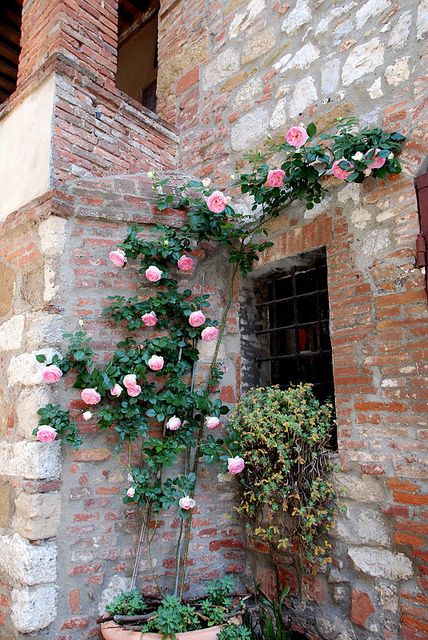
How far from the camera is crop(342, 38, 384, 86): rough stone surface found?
285cm

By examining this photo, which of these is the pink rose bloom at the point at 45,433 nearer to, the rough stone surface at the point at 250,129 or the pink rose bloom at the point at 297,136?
the pink rose bloom at the point at 297,136

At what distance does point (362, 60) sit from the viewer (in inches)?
115

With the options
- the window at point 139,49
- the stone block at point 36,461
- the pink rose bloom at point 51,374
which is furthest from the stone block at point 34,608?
the window at point 139,49

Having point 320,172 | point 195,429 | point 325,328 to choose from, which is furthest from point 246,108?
point 195,429

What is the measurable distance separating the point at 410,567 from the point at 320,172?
A: 2204mm

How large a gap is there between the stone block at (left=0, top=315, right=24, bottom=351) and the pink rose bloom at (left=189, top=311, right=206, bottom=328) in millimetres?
1070

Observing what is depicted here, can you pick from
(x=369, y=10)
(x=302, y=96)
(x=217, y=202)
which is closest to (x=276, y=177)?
(x=217, y=202)

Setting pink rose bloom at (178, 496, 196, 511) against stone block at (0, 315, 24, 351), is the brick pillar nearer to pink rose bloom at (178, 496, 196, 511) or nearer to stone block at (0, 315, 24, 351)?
stone block at (0, 315, 24, 351)

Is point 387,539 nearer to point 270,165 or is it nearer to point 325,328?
point 325,328

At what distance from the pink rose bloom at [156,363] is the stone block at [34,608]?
4.34 ft

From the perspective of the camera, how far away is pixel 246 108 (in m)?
3.57

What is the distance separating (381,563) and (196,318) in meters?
1.68

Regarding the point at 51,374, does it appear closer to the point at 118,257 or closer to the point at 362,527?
the point at 118,257

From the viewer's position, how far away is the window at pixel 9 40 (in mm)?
5480
